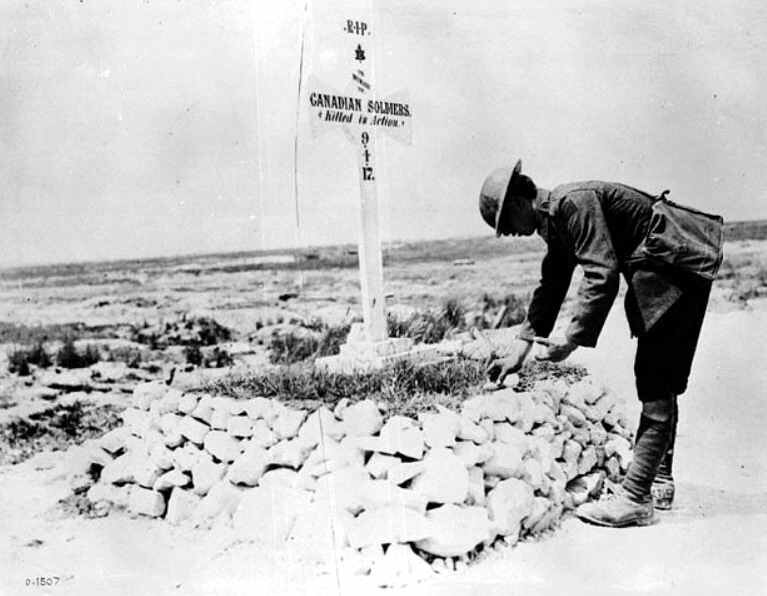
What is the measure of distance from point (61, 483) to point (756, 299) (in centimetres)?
279

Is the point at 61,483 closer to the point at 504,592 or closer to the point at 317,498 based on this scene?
the point at 317,498

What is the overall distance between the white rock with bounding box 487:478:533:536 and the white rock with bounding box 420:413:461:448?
24cm

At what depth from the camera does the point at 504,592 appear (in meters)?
3.57

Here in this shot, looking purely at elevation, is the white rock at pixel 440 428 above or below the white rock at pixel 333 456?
above

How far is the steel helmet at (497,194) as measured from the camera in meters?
3.59

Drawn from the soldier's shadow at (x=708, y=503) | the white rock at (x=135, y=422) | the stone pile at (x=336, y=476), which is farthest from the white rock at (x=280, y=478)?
the soldier's shadow at (x=708, y=503)

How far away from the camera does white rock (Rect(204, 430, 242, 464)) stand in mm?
3580

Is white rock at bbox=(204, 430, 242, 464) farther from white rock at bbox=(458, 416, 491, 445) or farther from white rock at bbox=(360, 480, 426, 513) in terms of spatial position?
Answer: white rock at bbox=(458, 416, 491, 445)

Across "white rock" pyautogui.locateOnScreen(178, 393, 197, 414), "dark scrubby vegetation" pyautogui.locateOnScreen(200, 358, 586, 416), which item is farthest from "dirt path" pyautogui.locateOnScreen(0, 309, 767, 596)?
"dark scrubby vegetation" pyautogui.locateOnScreen(200, 358, 586, 416)

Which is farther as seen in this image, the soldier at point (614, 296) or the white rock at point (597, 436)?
the white rock at point (597, 436)

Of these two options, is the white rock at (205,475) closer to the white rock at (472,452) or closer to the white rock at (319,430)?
the white rock at (319,430)

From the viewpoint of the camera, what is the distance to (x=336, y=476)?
3.54 meters

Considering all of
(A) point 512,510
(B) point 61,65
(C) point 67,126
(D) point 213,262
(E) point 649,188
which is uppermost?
(B) point 61,65

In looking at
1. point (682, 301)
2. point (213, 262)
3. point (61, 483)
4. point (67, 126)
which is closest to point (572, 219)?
point (682, 301)
